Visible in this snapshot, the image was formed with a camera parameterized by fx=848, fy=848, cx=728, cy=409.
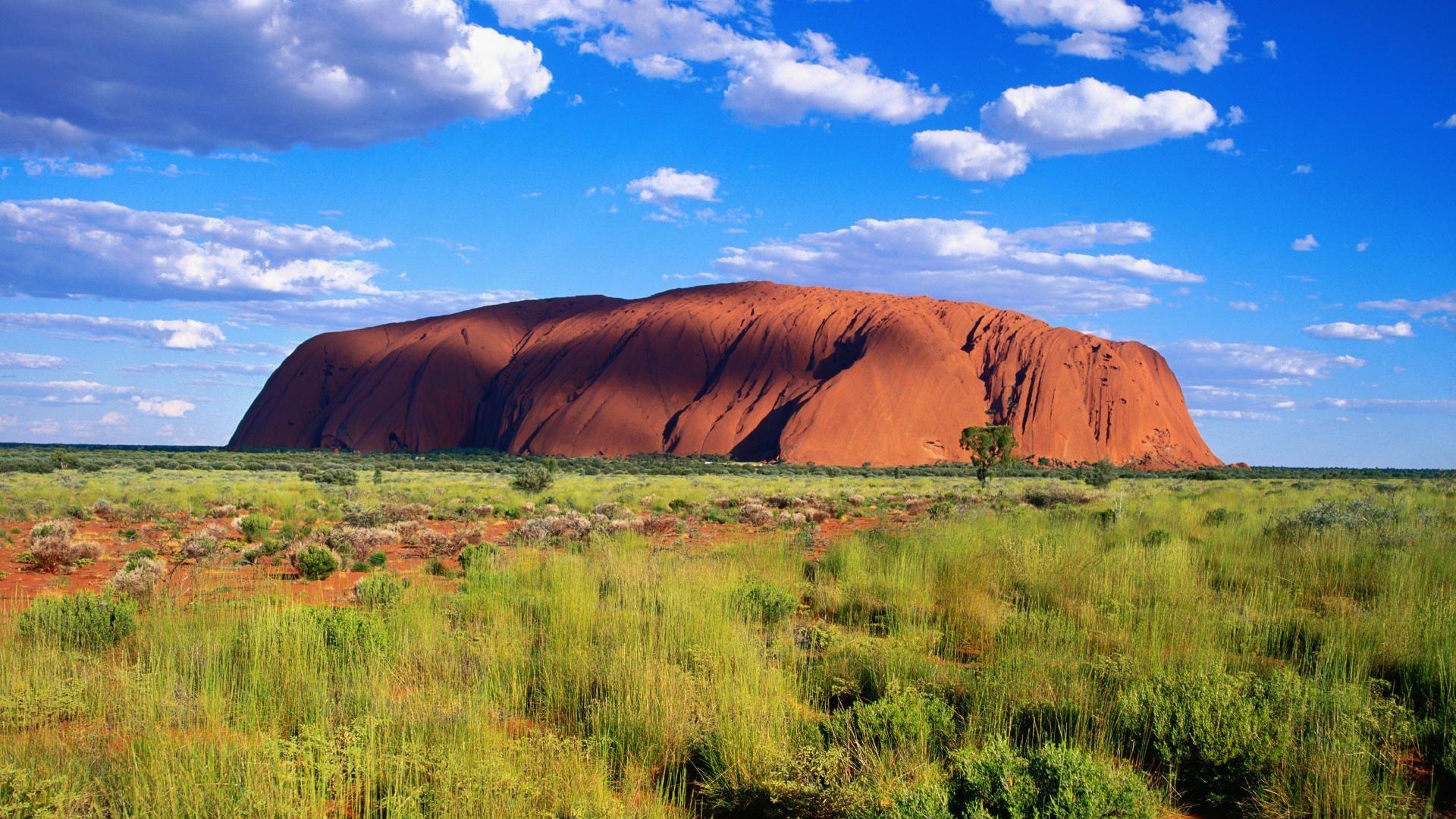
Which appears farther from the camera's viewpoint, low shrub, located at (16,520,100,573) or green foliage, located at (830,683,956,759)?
low shrub, located at (16,520,100,573)

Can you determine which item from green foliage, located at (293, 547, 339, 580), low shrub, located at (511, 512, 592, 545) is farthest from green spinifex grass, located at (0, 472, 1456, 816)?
low shrub, located at (511, 512, 592, 545)

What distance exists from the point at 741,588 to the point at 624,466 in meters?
46.2

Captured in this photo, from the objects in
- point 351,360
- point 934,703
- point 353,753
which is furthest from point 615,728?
point 351,360

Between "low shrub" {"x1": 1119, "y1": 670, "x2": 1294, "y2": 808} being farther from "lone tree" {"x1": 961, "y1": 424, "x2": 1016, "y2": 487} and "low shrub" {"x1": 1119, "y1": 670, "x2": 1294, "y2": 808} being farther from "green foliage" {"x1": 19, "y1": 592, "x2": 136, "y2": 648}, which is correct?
"lone tree" {"x1": 961, "y1": 424, "x2": 1016, "y2": 487}

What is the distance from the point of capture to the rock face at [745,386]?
70500 millimetres

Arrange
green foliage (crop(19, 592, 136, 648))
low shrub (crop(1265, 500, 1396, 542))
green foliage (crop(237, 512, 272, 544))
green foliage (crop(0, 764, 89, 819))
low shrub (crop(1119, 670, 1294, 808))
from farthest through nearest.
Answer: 1. green foliage (crop(237, 512, 272, 544))
2. low shrub (crop(1265, 500, 1396, 542))
3. green foliage (crop(19, 592, 136, 648))
4. low shrub (crop(1119, 670, 1294, 808))
5. green foliage (crop(0, 764, 89, 819))

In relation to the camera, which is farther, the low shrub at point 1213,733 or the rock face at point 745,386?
the rock face at point 745,386

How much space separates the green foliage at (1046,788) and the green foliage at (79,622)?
230 inches

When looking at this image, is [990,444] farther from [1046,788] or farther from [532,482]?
[1046,788]

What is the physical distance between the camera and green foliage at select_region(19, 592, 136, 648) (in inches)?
231

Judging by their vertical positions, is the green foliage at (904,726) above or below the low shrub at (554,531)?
above

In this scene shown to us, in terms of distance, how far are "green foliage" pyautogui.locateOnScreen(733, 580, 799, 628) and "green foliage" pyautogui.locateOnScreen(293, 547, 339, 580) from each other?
5.97 metres

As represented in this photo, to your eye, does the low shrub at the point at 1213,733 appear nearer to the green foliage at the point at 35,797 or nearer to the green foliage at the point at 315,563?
the green foliage at the point at 35,797

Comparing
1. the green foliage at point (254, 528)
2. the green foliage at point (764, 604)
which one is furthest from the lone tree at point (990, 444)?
the green foliage at point (764, 604)
